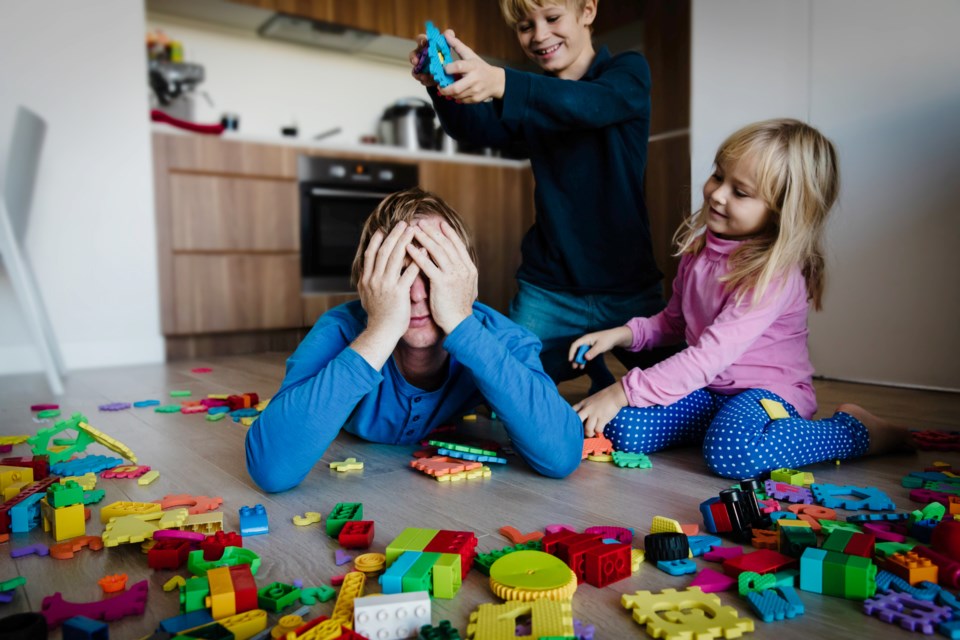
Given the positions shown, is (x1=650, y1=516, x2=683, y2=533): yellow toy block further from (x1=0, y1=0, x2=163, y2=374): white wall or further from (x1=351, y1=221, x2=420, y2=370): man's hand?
(x1=0, y1=0, x2=163, y2=374): white wall

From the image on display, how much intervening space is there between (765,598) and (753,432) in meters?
0.53

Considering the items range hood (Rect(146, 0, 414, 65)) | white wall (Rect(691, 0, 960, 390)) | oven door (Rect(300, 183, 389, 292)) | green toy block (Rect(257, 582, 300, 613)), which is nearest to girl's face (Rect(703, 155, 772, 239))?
green toy block (Rect(257, 582, 300, 613))

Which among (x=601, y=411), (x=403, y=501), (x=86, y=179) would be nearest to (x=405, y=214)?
(x=403, y=501)

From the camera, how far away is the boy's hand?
1.19 m

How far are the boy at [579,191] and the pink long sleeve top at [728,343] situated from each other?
8.4 inches

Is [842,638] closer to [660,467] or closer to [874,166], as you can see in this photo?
[660,467]

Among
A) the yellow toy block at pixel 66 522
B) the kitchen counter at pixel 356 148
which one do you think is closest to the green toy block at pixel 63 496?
the yellow toy block at pixel 66 522

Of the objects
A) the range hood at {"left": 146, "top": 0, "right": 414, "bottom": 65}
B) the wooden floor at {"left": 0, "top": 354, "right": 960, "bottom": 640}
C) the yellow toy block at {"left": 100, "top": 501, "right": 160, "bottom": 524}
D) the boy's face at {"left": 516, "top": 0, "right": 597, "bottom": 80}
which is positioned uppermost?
the range hood at {"left": 146, "top": 0, "right": 414, "bottom": 65}

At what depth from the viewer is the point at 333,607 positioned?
0.72 meters

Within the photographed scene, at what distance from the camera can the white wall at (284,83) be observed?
343cm

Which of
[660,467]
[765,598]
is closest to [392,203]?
[660,467]

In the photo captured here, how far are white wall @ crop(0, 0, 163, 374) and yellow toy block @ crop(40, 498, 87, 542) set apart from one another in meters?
2.13

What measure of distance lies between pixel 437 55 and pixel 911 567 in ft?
3.06

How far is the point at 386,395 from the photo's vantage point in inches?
49.8
